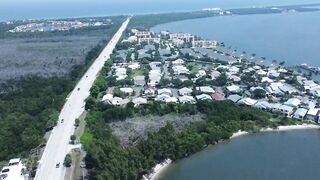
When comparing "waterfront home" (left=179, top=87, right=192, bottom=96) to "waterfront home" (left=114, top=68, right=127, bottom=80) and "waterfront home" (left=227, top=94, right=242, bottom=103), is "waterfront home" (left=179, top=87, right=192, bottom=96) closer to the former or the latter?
"waterfront home" (left=227, top=94, right=242, bottom=103)

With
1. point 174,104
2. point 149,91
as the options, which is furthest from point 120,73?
point 174,104

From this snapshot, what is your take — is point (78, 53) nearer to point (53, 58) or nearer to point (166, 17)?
point (53, 58)

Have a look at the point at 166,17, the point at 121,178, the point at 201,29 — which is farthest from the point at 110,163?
the point at 166,17

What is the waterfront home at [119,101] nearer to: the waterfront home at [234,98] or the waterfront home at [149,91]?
the waterfront home at [149,91]

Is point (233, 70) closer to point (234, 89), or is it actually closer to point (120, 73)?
point (234, 89)

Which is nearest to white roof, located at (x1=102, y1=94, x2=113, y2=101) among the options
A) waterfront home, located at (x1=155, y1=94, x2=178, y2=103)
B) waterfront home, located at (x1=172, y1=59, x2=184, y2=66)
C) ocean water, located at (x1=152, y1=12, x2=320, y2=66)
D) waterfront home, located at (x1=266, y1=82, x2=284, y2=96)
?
waterfront home, located at (x1=155, y1=94, x2=178, y2=103)

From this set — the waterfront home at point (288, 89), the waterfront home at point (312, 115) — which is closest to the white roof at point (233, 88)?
the waterfront home at point (288, 89)
